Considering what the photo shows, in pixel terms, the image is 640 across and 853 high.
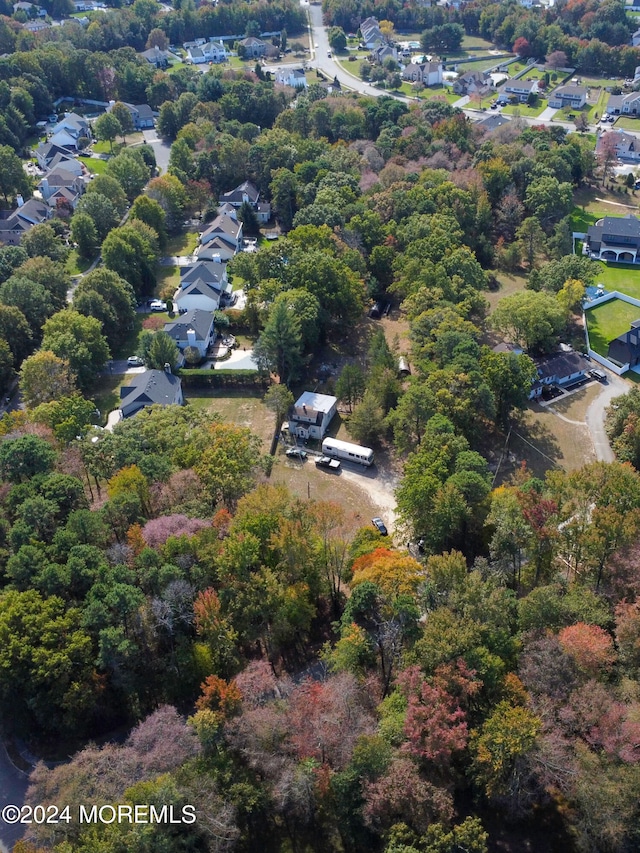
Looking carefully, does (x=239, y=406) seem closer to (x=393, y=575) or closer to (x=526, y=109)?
(x=393, y=575)

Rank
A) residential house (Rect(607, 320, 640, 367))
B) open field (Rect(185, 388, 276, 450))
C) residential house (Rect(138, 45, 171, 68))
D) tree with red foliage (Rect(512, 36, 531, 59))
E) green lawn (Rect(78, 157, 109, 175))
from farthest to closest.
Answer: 1. tree with red foliage (Rect(512, 36, 531, 59))
2. residential house (Rect(138, 45, 171, 68))
3. green lawn (Rect(78, 157, 109, 175))
4. residential house (Rect(607, 320, 640, 367))
5. open field (Rect(185, 388, 276, 450))

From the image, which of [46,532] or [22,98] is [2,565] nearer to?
[46,532]

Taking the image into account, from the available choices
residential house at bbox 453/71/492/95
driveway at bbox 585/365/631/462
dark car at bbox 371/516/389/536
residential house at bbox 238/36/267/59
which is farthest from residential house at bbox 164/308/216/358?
residential house at bbox 238/36/267/59

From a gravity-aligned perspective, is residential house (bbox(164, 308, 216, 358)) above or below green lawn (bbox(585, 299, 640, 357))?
above

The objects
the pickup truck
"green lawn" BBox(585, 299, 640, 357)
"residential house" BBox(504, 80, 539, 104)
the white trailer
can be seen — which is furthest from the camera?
"residential house" BBox(504, 80, 539, 104)

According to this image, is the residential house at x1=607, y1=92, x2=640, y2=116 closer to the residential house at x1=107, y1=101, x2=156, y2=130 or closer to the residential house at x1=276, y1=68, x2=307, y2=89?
the residential house at x1=276, y1=68, x2=307, y2=89

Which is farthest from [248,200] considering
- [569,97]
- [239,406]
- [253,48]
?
[253,48]

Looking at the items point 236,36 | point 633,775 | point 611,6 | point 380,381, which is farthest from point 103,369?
point 611,6
